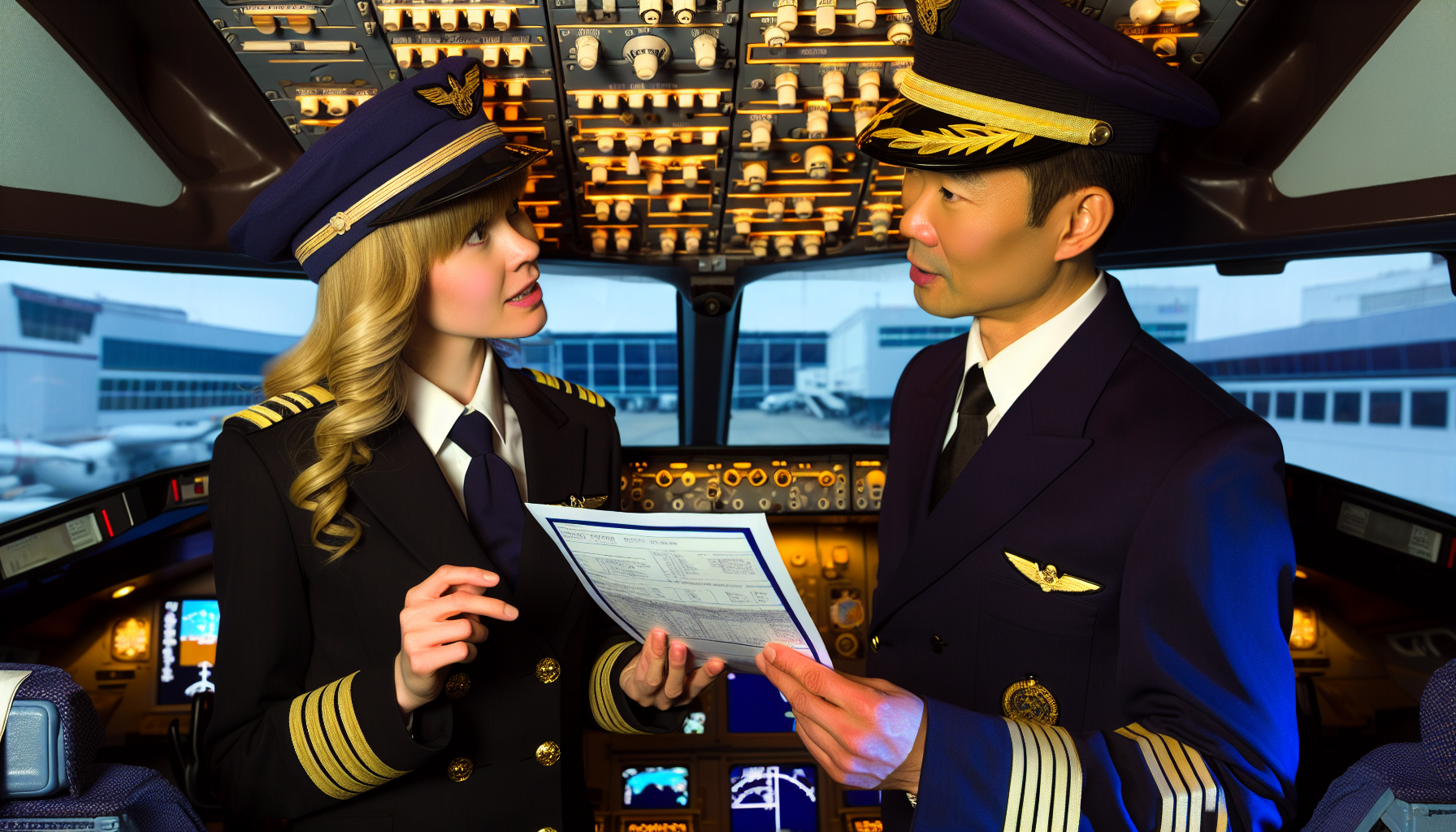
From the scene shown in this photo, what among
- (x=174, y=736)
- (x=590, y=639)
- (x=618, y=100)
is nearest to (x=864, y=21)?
(x=618, y=100)

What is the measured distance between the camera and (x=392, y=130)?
3.73 ft

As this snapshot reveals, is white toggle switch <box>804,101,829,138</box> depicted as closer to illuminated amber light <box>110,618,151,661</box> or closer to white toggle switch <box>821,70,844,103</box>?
white toggle switch <box>821,70,844,103</box>

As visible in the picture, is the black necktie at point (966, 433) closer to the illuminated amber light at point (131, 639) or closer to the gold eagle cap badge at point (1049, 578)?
the gold eagle cap badge at point (1049, 578)

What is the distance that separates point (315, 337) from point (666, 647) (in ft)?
2.23

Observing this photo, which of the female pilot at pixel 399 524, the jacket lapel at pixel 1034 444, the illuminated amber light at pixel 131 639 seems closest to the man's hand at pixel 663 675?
the female pilot at pixel 399 524

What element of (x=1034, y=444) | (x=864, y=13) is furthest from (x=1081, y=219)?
(x=864, y=13)

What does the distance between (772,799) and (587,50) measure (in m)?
2.28

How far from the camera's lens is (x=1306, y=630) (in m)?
2.44

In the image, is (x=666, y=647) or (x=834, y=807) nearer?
(x=666, y=647)

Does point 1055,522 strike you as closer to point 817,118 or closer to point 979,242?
point 979,242

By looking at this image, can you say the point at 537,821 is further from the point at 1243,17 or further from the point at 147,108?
the point at 1243,17

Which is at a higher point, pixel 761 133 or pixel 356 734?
pixel 761 133

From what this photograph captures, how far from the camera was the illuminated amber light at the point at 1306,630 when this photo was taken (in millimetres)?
2426

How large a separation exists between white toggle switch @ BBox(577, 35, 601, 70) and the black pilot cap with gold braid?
0.64m
